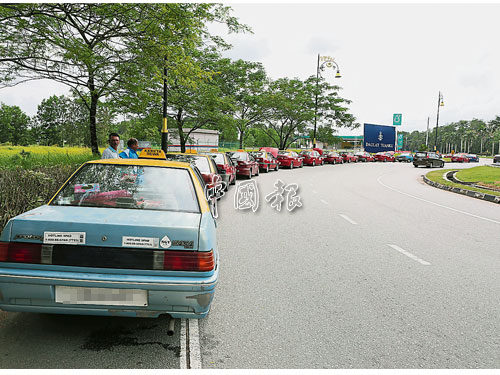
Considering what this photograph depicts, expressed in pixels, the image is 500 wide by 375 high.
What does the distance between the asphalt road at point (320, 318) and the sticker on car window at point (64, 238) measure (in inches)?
33.8

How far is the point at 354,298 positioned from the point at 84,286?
9.35 ft

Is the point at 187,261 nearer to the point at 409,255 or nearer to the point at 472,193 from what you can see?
the point at 409,255

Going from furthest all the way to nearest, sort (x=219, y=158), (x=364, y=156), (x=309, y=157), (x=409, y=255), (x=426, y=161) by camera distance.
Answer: (x=364, y=156) → (x=426, y=161) → (x=309, y=157) → (x=219, y=158) → (x=409, y=255)

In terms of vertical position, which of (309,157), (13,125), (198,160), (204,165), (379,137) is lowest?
(309,157)

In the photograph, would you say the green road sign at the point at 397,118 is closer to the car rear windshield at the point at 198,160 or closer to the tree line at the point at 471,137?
the car rear windshield at the point at 198,160

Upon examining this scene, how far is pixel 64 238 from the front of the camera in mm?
2994

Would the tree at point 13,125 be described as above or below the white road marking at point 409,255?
above

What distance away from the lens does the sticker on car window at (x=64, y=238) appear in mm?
2990

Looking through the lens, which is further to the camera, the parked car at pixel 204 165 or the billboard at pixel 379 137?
the billboard at pixel 379 137

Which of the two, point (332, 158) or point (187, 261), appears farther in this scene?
point (332, 158)

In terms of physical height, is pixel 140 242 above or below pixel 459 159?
above

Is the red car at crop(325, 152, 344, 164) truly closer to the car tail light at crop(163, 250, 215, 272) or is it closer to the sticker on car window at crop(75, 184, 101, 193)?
the sticker on car window at crop(75, 184, 101, 193)

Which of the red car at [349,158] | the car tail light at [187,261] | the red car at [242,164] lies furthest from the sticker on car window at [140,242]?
the red car at [349,158]
